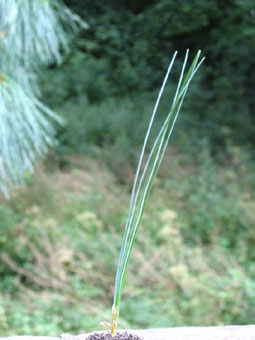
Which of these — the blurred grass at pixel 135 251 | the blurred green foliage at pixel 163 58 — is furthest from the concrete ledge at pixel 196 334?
the blurred green foliage at pixel 163 58

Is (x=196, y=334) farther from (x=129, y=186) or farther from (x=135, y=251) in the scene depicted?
(x=129, y=186)

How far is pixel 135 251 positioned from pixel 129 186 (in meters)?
1.40

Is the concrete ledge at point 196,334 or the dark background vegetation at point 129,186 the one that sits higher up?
the concrete ledge at point 196,334

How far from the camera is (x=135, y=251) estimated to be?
308 cm

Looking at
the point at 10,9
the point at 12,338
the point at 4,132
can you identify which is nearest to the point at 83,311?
the point at 4,132

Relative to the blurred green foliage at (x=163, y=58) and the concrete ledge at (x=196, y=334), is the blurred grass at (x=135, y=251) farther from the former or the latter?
the blurred green foliage at (x=163, y=58)

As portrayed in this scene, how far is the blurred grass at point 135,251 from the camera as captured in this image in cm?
261

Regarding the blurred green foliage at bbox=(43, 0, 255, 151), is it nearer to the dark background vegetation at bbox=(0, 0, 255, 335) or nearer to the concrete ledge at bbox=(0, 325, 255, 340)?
the dark background vegetation at bbox=(0, 0, 255, 335)

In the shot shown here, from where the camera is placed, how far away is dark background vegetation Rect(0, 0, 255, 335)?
8.91 feet

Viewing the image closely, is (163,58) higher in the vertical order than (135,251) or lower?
higher

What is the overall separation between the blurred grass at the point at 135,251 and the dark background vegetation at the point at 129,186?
0.01 meters

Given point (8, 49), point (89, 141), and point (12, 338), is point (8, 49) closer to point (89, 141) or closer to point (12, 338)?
point (12, 338)

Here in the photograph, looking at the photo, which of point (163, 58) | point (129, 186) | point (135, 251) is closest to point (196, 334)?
point (135, 251)

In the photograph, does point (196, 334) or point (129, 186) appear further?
point (129, 186)
